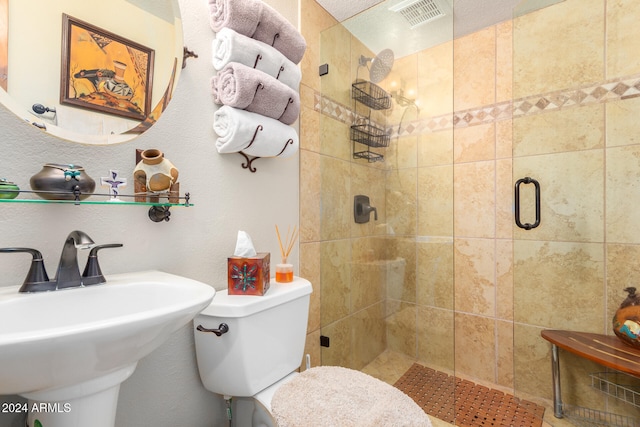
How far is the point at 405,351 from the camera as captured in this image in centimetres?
157

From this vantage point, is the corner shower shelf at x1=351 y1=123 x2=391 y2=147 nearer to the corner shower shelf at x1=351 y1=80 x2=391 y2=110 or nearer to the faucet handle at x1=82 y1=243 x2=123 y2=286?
the corner shower shelf at x1=351 y1=80 x2=391 y2=110

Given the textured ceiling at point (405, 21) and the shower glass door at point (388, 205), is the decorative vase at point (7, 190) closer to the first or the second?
the shower glass door at point (388, 205)

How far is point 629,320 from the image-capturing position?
1336mm

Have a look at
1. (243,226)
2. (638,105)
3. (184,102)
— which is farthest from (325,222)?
(638,105)

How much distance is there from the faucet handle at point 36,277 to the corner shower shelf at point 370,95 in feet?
4.80

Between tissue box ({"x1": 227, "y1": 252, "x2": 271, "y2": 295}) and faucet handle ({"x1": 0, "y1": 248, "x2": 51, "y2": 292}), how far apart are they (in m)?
0.50

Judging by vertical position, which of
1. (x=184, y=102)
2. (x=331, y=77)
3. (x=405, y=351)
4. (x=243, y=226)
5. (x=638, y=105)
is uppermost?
(x=331, y=77)

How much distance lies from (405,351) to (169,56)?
167 cm

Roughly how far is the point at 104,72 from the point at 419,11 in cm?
138

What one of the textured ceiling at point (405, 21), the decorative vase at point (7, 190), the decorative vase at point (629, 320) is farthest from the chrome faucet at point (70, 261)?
the decorative vase at point (629, 320)

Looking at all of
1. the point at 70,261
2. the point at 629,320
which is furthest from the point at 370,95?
the point at 629,320

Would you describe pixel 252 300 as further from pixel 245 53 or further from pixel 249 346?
pixel 245 53

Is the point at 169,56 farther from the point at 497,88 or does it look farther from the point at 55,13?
the point at 497,88

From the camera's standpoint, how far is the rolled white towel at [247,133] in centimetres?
112
